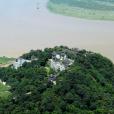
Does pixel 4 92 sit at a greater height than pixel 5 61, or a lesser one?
lesser

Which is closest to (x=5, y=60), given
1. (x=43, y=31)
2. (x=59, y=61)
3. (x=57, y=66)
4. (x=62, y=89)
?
(x=59, y=61)

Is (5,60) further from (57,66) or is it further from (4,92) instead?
(4,92)

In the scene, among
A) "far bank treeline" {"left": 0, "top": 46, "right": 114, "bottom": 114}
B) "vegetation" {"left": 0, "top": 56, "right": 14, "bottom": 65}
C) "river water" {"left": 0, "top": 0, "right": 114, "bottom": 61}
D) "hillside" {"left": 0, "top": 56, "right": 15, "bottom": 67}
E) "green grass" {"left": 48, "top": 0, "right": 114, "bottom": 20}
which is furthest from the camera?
"green grass" {"left": 48, "top": 0, "right": 114, "bottom": 20}

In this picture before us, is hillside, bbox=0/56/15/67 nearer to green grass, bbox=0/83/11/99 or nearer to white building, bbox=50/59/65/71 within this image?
white building, bbox=50/59/65/71

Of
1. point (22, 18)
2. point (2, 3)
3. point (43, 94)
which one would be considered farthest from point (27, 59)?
point (2, 3)

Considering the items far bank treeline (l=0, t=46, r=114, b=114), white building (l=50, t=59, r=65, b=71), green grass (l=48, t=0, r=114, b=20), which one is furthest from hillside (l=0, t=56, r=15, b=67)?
green grass (l=48, t=0, r=114, b=20)

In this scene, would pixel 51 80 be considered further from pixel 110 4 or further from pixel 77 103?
pixel 110 4
